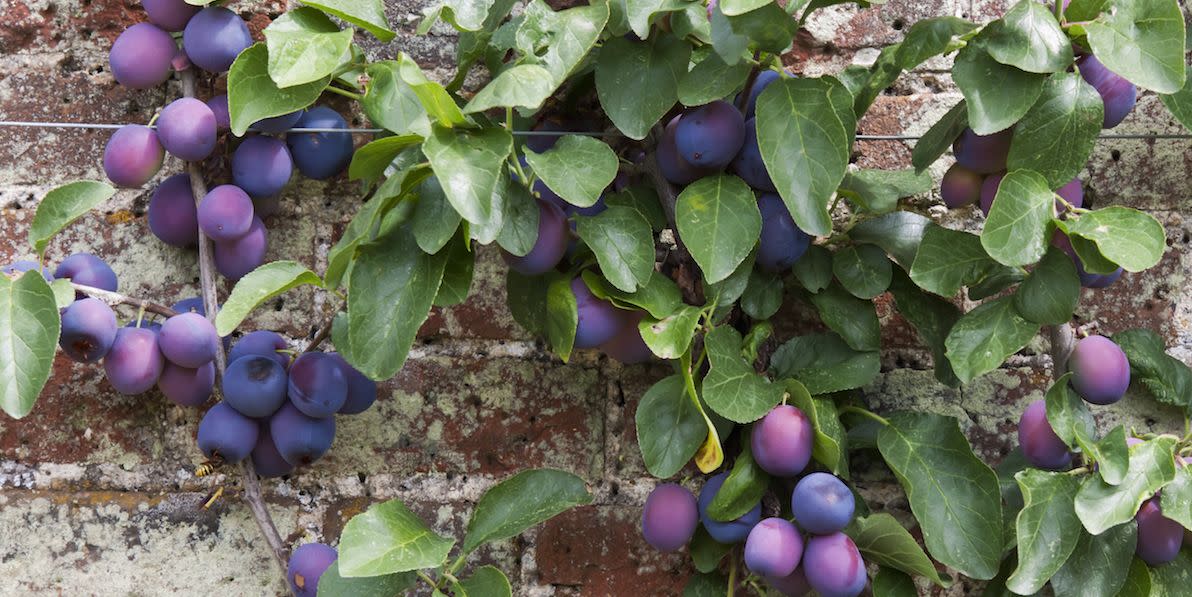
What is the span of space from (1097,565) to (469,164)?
617mm

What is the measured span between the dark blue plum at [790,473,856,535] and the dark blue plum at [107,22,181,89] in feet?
2.29

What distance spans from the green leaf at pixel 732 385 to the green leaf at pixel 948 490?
4.9 inches

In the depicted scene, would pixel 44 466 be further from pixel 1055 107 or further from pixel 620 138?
pixel 1055 107

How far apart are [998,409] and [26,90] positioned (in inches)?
39.3

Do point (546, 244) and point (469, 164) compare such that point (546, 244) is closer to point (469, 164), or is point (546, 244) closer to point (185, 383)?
point (469, 164)

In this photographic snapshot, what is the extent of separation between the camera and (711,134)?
100cm

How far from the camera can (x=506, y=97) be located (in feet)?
2.90

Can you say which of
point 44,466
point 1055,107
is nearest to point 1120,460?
point 1055,107

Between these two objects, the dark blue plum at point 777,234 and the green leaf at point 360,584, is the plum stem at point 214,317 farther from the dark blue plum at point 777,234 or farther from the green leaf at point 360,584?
the dark blue plum at point 777,234

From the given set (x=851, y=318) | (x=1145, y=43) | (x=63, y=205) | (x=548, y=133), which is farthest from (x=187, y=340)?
(x=1145, y=43)

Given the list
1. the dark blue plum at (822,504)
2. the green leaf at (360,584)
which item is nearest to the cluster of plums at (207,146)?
the green leaf at (360,584)

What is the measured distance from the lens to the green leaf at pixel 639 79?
992 millimetres

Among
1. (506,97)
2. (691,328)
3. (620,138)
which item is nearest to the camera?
(506,97)

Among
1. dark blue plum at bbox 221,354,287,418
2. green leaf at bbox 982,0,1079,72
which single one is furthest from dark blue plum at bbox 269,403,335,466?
green leaf at bbox 982,0,1079,72
